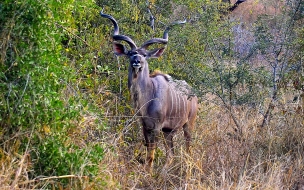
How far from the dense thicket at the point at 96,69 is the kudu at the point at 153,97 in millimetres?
243

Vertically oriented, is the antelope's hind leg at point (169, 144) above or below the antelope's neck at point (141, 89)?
below

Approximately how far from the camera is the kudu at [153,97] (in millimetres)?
5930

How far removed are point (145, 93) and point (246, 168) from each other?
1.55 meters

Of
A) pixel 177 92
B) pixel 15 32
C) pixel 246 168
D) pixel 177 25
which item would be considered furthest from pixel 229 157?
pixel 15 32

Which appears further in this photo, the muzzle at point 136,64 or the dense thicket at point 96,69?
the muzzle at point 136,64

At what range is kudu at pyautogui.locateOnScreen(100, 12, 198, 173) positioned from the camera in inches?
233

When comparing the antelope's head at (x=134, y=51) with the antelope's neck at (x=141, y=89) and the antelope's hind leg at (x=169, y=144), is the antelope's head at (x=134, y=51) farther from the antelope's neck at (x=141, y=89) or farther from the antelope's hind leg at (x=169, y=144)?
the antelope's hind leg at (x=169, y=144)

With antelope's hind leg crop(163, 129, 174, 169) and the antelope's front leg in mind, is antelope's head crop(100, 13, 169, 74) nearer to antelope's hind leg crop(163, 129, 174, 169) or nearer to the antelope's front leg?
the antelope's front leg

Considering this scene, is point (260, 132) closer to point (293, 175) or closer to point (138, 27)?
point (293, 175)

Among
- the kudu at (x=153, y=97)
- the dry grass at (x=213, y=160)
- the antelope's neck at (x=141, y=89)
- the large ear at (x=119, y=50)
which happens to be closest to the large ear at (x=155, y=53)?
the kudu at (x=153, y=97)

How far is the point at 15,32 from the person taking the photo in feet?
12.7

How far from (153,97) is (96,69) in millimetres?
722

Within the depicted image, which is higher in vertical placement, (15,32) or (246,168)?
(15,32)

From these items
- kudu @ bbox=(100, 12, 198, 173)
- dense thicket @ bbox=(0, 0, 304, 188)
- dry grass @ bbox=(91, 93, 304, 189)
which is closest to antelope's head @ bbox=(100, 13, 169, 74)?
kudu @ bbox=(100, 12, 198, 173)
